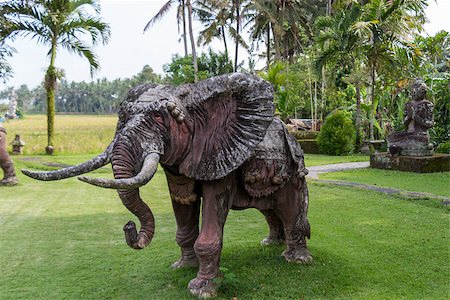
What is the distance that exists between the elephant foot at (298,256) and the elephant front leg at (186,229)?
0.89 metres

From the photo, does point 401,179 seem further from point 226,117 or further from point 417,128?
point 226,117

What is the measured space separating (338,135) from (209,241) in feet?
41.6

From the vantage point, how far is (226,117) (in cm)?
362

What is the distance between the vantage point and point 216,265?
3688 millimetres

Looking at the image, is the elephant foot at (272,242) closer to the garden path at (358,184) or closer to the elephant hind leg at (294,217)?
the elephant hind leg at (294,217)

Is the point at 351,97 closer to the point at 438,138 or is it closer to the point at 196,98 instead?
the point at 438,138

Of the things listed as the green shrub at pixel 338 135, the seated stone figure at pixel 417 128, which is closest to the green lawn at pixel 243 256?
the seated stone figure at pixel 417 128

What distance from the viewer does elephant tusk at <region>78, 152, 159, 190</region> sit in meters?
2.65

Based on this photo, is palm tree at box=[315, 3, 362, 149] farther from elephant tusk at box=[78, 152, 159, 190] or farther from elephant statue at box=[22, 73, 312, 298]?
elephant tusk at box=[78, 152, 159, 190]

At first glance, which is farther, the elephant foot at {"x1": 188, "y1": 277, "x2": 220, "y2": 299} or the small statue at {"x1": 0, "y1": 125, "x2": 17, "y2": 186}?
the small statue at {"x1": 0, "y1": 125, "x2": 17, "y2": 186}

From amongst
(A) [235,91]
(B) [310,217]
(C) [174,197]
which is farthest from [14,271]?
(B) [310,217]

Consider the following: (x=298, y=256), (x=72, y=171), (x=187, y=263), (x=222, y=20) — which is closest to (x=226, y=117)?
(x=72, y=171)

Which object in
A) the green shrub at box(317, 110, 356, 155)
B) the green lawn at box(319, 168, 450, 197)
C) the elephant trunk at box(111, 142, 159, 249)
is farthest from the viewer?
the green shrub at box(317, 110, 356, 155)

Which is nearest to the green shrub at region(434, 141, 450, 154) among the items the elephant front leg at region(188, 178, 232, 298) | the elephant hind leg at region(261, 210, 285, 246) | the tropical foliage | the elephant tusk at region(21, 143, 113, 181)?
the tropical foliage
